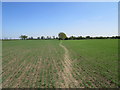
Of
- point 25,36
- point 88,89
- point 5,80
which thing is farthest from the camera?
point 25,36

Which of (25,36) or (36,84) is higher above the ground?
(25,36)

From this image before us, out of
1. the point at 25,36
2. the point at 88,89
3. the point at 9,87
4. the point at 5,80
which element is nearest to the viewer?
the point at 88,89

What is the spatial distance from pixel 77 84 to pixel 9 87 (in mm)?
3498

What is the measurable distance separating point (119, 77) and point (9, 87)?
622 centimetres

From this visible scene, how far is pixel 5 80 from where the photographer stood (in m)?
4.42

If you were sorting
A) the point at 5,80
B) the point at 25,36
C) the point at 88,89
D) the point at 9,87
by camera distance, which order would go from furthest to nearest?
the point at 25,36 < the point at 5,80 < the point at 9,87 < the point at 88,89

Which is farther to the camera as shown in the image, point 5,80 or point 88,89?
point 5,80

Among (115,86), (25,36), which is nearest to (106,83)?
(115,86)

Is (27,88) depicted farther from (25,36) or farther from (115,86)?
(25,36)

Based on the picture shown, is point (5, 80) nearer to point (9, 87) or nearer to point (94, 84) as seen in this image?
point (9, 87)

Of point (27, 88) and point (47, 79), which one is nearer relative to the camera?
point (27, 88)

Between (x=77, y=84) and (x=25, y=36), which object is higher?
(x=25, y=36)

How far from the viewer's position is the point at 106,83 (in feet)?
13.1

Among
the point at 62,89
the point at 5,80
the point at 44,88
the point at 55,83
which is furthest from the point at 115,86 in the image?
the point at 5,80
